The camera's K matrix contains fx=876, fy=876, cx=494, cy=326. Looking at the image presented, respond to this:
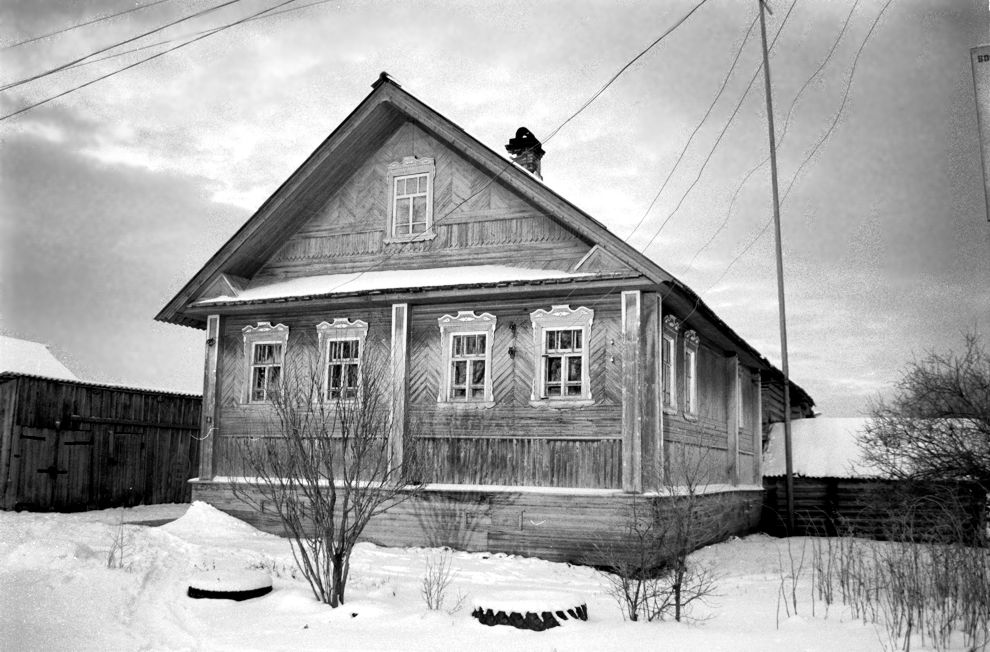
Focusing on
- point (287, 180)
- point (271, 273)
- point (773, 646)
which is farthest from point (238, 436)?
point (773, 646)

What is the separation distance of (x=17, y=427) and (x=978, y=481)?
18.6 m

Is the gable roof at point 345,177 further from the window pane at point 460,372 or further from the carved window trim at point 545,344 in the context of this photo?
the window pane at point 460,372

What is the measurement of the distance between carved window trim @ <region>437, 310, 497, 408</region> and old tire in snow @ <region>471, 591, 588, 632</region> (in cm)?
670

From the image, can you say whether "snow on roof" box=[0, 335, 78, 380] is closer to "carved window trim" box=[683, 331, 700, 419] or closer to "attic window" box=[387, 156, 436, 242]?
"attic window" box=[387, 156, 436, 242]

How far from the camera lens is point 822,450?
22328 millimetres

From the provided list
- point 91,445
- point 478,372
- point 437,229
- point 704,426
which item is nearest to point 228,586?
point 478,372

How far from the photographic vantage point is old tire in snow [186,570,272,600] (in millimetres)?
9609

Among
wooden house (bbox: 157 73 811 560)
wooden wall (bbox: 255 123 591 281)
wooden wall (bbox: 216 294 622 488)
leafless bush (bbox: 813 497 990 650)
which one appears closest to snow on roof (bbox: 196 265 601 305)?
wooden house (bbox: 157 73 811 560)

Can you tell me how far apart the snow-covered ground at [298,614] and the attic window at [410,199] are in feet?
21.9

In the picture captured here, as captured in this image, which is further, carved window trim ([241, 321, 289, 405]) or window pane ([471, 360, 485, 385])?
carved window trim ([241, 321, 289, 405])

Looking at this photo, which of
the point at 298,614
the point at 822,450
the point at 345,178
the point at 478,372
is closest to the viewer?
the point at 298,614

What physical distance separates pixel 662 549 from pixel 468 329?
17.1ft

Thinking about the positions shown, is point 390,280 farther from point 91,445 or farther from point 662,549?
point 91,445

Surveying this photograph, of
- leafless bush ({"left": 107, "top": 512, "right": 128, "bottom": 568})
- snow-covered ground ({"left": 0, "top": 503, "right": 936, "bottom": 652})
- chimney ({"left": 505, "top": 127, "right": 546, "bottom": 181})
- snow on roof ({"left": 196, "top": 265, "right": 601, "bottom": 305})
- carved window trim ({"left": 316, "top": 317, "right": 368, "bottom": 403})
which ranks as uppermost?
chimney ({"left": 505, "top": 127, "right": 546, "bottom": 181})
